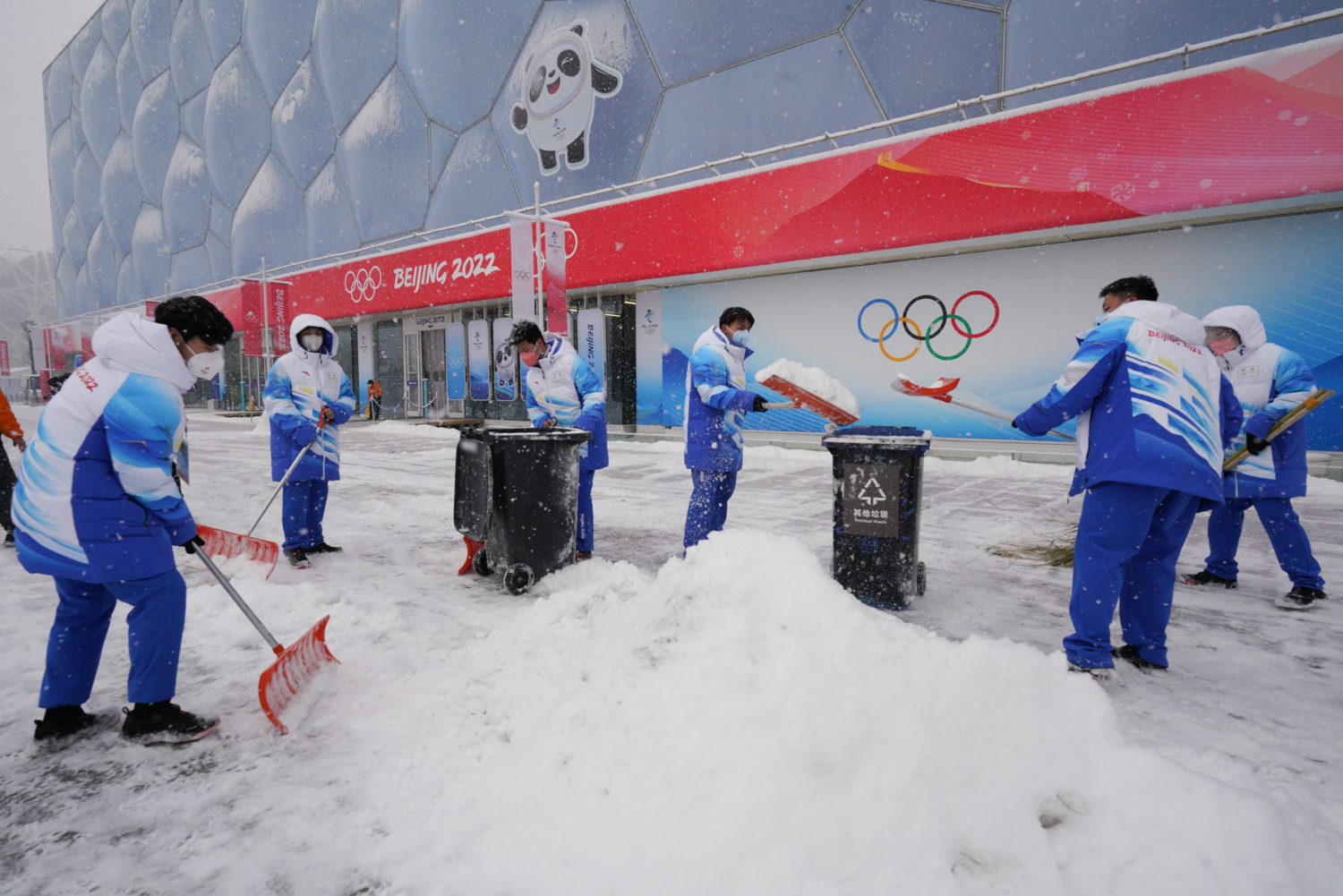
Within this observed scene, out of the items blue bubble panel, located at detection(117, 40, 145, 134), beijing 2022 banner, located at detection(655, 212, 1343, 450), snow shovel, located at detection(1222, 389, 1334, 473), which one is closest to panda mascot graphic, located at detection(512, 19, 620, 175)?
beijing 2022 banner, located at detection(655, 212, 1343, 450)

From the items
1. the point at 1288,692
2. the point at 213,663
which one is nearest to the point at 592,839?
the point at 213,663

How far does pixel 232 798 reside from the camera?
200 cm

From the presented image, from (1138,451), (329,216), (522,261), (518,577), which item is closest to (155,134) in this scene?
(329,216)

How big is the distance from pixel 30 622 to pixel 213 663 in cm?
150

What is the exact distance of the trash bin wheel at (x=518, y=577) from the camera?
3.88m

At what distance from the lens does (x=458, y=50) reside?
18281 mm

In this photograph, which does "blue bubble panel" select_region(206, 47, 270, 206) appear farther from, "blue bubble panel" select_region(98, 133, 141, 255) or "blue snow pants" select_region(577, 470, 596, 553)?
"blue snow pants" select_region(577, 470, 596, 553)

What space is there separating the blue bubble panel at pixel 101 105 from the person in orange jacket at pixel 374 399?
100 feet

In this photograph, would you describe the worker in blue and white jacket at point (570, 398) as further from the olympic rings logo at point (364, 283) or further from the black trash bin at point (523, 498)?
the olympic rings logo at point (364, 283)

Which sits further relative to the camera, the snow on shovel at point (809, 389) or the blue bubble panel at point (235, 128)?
the blue bubble panel at point (235, 128)

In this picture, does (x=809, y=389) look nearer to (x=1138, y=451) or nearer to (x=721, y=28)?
(x=1138, y=451)

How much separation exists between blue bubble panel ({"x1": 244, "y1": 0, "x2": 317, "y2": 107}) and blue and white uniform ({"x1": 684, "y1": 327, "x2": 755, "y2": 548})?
28.2m

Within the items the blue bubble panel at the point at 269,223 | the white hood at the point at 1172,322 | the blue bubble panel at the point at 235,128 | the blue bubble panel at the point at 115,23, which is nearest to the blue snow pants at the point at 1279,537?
the white hood at the point at 1172,322

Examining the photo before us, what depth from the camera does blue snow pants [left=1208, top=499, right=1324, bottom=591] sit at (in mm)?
3756
